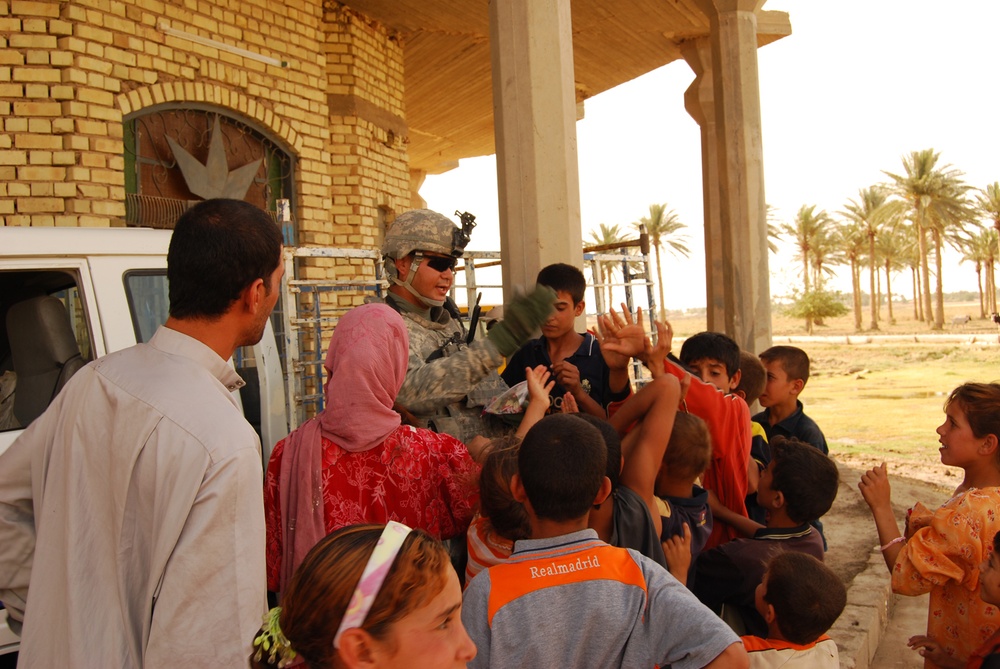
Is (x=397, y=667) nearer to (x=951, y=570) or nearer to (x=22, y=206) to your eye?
(x=951, y=570)

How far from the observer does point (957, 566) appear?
2.50m

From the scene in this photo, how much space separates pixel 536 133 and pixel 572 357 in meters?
1.27

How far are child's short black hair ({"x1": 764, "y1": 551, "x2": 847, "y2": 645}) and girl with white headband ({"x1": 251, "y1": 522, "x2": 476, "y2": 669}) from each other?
132 cm

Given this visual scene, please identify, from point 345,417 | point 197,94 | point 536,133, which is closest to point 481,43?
point 197,94

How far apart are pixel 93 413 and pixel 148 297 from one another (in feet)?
6.10

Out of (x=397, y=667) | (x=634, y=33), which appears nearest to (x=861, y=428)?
(x=634, y=33)

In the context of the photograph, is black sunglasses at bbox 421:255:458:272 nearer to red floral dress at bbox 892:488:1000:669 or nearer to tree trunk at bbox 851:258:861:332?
red floral dress at bbox 892:488:1000:669

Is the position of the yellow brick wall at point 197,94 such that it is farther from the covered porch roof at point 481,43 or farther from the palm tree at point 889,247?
the palm tree at point 889,247

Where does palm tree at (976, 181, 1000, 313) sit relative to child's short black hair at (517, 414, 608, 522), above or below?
above

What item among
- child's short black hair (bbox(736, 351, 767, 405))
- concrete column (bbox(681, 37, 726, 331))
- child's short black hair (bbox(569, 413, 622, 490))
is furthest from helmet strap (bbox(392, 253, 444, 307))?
concrete column (bbox(681, 37, 726, 331))

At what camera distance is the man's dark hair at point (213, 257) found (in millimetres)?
1507

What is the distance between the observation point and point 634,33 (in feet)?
30.9

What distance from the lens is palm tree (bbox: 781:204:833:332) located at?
178ft

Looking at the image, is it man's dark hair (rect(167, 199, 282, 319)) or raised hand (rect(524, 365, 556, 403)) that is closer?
man's dark hair (rect(167, 199, 282, 319))
